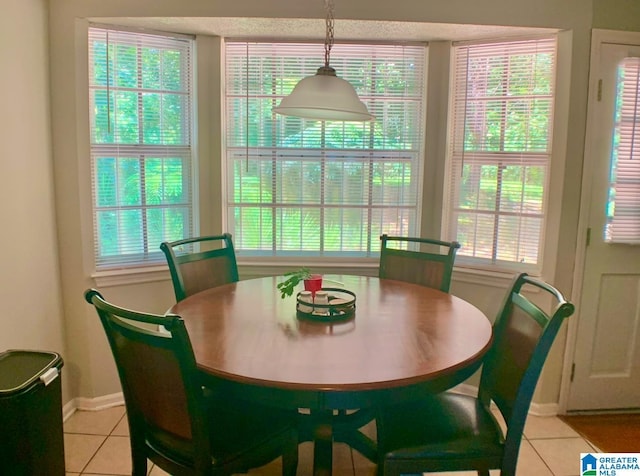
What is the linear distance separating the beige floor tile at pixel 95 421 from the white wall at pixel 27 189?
40 centimetres

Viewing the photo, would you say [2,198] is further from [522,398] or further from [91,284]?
[522,398]

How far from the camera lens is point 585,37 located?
8.34 ft

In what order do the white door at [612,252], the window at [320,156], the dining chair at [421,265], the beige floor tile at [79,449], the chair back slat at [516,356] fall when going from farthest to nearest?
the window at [320,156], the white door at [612,252], the dining chair at [421,265], the beige floor tile at [79,449], the chair back slat at [516,356]

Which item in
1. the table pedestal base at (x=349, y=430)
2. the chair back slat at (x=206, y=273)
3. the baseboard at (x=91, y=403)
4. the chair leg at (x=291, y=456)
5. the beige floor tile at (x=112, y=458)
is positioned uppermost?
the chair back slat at (x=206, y=273)

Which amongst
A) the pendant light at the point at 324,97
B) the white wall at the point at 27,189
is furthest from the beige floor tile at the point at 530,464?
the white wall at the point at 27,189

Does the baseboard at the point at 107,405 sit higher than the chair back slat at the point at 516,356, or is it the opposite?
the chair back slat at the point at 516,356

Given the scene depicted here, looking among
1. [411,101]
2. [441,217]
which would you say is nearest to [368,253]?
[441,217]

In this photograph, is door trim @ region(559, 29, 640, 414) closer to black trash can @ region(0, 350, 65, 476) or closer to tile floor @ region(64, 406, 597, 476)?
tile floor @ region(64, 406, 597, 476)

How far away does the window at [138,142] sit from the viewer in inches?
104

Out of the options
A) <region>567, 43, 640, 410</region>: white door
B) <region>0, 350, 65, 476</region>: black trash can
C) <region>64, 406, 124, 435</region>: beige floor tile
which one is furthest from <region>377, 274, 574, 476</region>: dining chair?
<region>64, 406, 124, 435</region>: beige floor tile

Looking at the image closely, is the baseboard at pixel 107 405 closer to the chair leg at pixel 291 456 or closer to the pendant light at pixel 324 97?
the chair leg at pixel 291 456

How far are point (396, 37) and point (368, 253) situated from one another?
133 cm

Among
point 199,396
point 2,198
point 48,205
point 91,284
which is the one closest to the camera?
point 199,396

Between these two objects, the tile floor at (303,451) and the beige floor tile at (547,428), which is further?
the beige floor tile at (547,428)
